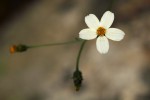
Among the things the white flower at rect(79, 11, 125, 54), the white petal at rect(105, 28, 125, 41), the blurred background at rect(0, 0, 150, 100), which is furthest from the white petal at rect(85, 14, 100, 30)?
the blurred background at rect(0, 0, 150, 100)

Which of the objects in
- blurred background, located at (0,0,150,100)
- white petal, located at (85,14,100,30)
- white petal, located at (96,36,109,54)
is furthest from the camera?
blurred background, located at (0,0,150,100)

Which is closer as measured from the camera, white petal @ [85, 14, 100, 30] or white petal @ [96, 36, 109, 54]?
white petal @ [96, 36, 109, 54]

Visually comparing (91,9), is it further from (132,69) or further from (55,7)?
(132,69)

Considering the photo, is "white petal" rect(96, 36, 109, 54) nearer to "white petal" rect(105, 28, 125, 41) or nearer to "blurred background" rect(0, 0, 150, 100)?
"white petal" rect(105, 28, 125, 41)

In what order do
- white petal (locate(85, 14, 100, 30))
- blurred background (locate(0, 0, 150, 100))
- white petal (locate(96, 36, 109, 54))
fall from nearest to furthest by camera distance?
1. white petal (locate(96, 36, 109, 54))
2. white petal (locate(85, 14, 100, 30))
3. blurred background (locate(0, 0, 150, 100))

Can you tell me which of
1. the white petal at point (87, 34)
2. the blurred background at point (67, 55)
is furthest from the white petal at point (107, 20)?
the blurred background at point (67, 55)

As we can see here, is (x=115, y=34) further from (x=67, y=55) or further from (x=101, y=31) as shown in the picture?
(x=67, y=55)

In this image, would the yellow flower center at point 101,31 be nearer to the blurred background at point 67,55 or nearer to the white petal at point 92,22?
the white petal at point 92,22

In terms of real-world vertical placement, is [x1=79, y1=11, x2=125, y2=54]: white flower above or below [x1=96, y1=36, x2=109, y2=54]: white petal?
above

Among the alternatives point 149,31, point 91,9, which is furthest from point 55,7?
point 149,31

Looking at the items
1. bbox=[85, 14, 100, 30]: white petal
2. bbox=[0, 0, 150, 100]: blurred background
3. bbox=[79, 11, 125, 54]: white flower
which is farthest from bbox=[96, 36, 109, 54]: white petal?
bbox=[0, 0, 150, 100]: blurred background
